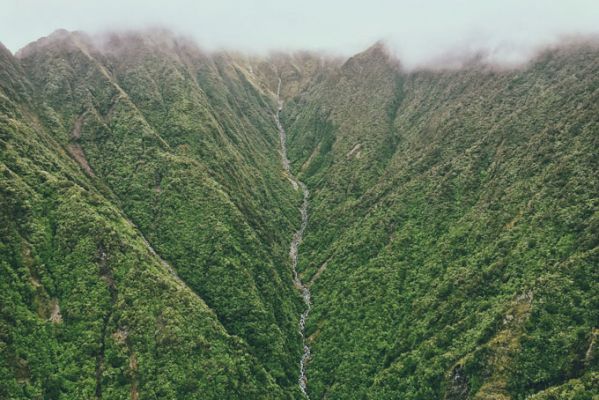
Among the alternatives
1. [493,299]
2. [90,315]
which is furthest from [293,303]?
[90,315]

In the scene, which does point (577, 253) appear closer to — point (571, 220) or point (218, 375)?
point (571, 220)

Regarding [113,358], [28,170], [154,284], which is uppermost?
[28,170]

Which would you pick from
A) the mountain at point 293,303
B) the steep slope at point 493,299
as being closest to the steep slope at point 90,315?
the mountain at point 293,303

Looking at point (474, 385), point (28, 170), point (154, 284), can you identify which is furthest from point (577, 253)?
point (28, 170)

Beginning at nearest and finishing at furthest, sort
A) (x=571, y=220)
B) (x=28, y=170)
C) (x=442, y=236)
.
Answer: (x=571, y=220) → (x=28, y=170) → (x=442, y=236)

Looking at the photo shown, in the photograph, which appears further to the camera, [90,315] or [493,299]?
[493,299]

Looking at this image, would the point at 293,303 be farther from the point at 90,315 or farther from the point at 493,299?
the point at 90,315

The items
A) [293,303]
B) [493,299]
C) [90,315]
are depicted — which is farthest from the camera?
[293,303]

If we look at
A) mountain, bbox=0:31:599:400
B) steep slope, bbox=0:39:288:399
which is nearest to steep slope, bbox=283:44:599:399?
mountain, bbox=0:31:599:400

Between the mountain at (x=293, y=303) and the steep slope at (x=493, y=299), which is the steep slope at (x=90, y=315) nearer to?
the mountain at (x=293, y=303)
